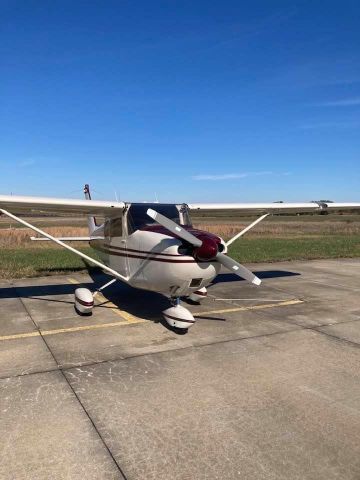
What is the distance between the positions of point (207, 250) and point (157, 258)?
97 cm

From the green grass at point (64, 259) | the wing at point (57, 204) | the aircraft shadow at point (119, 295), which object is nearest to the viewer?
the wing at point (57, 204)

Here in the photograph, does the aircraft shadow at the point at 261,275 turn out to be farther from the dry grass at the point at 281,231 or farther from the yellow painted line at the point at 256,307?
the dry grass at the point at 281,231

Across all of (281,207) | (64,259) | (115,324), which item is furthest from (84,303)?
(64,259)

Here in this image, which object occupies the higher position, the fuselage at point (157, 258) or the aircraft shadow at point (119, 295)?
the fuselage at point (157, 258)

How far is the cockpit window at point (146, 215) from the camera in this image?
7.52 meters

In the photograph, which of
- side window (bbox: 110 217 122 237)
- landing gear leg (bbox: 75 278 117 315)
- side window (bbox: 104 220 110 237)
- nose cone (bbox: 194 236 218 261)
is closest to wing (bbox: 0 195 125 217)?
side window (bbox: 110 217 122 237)

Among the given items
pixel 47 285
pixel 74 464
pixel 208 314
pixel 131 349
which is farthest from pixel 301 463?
pixel 47 285

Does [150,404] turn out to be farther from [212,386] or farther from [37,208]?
[37,208]

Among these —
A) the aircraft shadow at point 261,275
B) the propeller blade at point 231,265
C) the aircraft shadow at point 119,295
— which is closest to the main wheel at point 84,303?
the aircraft shadow at point 119,295

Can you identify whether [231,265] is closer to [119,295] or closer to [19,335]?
[19,335]

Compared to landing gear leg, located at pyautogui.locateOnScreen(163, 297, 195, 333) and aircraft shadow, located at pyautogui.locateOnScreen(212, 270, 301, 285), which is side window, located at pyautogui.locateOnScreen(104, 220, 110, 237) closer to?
landing gear leg, located at pyautogui.locateOnScreen(163, 297, 195, 333)

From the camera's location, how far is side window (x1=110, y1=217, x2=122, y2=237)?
814 centimetres

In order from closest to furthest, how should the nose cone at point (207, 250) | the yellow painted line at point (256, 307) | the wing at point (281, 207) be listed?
the nose cone at point (207, 250), the yellow painted line at point (256, 307), the wing at point (281, 207)

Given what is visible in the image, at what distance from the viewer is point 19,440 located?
3.42 metres
